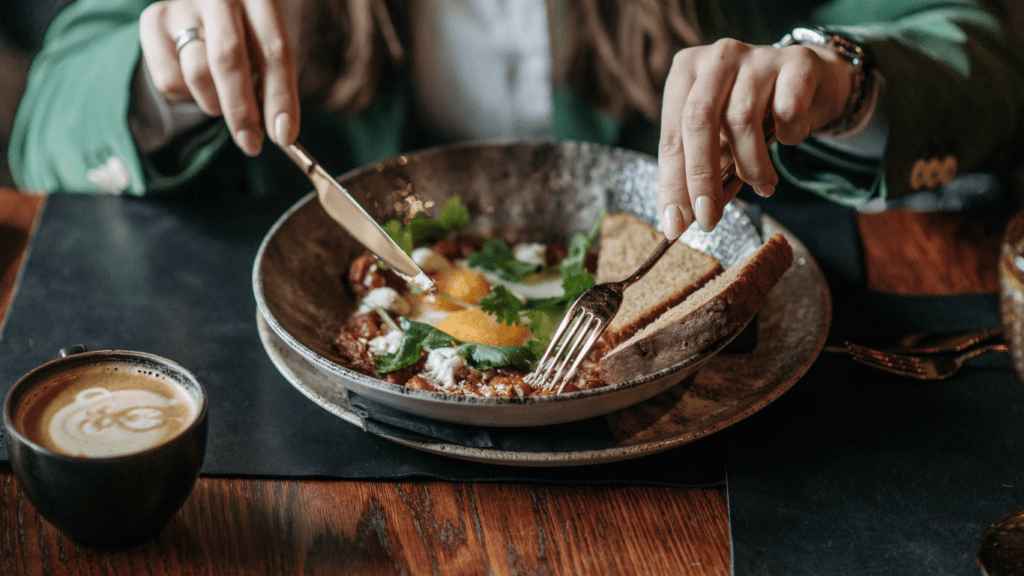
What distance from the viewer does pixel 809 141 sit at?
6.31 ft

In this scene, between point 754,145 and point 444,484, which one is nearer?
point 444,484

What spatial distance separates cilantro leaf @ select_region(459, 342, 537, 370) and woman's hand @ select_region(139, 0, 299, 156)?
642 mm

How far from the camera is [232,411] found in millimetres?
1305

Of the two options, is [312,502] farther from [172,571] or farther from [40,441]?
[40,441]

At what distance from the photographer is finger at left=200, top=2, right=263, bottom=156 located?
1485 millimetres

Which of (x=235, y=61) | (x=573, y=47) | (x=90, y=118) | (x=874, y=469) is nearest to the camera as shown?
(x=874, y=469)

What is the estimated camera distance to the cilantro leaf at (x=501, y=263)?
5.39ft

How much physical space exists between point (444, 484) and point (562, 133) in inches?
67.9

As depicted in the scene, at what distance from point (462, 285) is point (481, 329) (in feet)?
0.65

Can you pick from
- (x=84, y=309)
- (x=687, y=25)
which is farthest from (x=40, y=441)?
(x=687, y=25)

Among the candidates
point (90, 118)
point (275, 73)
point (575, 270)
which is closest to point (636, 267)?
point (575, 270)

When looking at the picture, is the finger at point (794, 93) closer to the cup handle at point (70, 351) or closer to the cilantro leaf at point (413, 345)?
the cilantro leaf at point (413, 345)

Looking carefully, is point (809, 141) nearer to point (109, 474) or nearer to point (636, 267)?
point (636, 267)

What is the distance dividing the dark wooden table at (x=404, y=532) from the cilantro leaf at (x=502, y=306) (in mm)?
388
